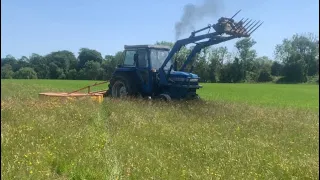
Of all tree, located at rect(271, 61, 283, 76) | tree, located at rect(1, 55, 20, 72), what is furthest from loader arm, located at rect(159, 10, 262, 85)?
tree, located at rect(271, 61, 283, 76)

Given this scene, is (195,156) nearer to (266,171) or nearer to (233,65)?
(266,171)

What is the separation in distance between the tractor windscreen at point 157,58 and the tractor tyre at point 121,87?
1.28 metres

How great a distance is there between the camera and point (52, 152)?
6.11 m

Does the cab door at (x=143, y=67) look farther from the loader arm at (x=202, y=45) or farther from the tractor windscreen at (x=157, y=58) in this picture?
the loader arm at (x=202, y=45)

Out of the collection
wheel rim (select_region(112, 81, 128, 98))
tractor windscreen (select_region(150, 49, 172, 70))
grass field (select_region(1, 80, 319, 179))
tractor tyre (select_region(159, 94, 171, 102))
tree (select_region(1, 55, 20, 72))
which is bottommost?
grass field (select_region(1, 80, 319, 179))

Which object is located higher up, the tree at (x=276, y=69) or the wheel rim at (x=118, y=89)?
the tree at (x=276, y=69)

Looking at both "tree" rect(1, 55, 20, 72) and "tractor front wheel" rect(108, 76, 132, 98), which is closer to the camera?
"tree" rect(1, 55, 20, 72)

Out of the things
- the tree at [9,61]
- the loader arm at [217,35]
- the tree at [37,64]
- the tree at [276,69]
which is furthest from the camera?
the tree at [276,69]

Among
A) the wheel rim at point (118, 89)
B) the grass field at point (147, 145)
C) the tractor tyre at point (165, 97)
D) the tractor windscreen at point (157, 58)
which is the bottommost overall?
the grass field at point (147, 145)

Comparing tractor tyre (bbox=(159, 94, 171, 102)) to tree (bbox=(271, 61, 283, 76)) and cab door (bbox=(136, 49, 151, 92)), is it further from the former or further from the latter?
tree (bbox=(271, 61, 283, 76))

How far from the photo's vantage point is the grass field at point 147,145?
5293mm

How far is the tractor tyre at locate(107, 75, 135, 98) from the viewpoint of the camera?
1636 cm

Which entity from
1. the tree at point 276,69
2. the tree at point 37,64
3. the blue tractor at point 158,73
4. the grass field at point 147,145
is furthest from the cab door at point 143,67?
the tree at point 276,69

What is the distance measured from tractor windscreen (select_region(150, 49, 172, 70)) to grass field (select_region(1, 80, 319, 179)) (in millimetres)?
4993
